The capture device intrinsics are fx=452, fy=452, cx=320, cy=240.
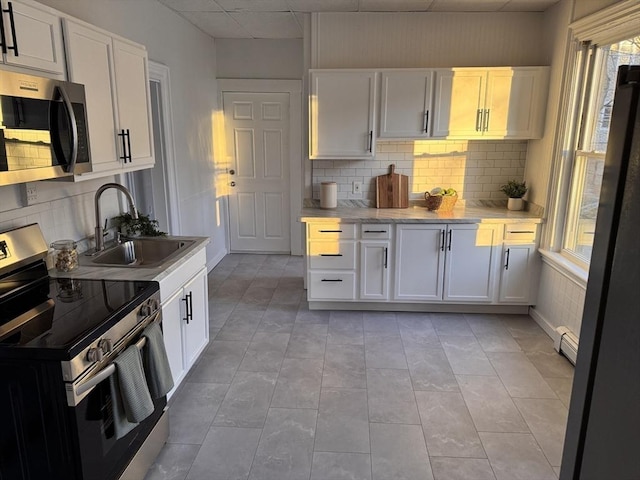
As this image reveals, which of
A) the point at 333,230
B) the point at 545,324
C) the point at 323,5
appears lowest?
the point at 545,324

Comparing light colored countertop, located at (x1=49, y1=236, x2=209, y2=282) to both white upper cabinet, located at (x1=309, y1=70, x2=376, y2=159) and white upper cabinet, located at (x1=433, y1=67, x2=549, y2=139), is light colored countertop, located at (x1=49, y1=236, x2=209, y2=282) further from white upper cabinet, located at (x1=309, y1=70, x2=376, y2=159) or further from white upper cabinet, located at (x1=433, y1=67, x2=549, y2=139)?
white upper cabinet, located at (x1=433, y1=67, x2=549, y2=139)

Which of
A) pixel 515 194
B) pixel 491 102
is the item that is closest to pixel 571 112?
pixel 491 102

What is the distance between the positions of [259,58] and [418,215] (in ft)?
9.58

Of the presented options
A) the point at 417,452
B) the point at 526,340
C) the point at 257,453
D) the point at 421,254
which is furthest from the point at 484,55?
the point at 257,453

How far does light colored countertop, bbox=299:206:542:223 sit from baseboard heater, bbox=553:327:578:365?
958mm

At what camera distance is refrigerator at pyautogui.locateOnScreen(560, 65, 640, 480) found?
0.73m

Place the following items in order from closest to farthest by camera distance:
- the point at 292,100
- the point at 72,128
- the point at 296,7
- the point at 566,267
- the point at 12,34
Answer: the point at 12,34 < the point at 72,128 < the point at 566,267 < the point at 296,7 < the point at 292,100

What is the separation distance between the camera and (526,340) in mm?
3574

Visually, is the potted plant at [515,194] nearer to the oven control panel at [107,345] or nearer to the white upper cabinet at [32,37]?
the oven control panel at [107,345]

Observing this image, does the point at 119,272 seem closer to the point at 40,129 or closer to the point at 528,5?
the point at 40,129

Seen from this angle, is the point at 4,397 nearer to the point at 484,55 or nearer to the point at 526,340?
the point at 526,340

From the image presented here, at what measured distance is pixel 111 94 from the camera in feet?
8.07

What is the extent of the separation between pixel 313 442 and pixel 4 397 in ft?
4.74

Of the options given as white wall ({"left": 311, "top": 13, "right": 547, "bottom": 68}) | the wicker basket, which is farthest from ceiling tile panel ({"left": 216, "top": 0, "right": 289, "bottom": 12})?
the wicker basket
